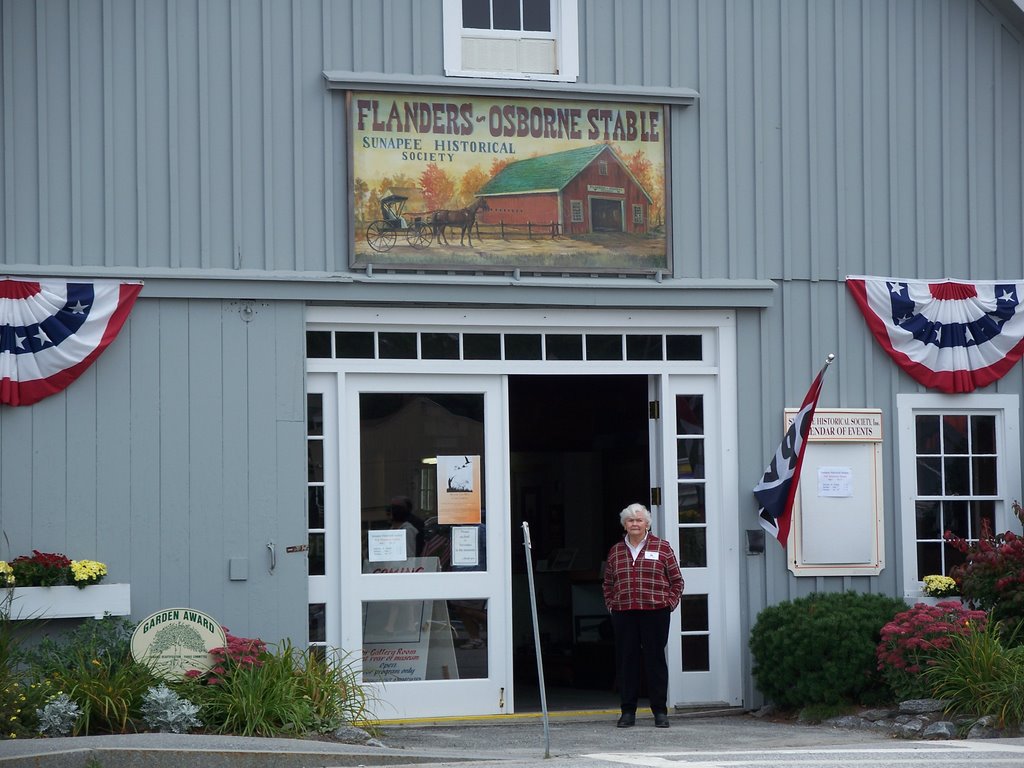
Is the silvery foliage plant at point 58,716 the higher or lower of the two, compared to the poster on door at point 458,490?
lower

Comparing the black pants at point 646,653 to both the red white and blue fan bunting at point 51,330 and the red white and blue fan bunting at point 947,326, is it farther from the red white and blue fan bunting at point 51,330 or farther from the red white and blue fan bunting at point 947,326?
the red white and blue fan bunting at point 51,330

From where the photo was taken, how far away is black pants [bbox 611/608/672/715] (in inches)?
460

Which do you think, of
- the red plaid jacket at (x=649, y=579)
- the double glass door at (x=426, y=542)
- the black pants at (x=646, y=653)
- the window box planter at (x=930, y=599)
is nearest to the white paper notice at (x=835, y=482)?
the window box planter at (x=930, y=599)

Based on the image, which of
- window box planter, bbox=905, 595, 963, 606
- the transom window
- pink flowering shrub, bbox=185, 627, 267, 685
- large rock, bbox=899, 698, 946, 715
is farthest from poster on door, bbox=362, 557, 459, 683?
window box planter, bbox=905, 595, 963, 606

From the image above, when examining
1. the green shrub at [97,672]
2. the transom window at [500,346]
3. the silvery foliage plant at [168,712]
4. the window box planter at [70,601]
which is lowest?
the silvery foliage plant at [168,712]

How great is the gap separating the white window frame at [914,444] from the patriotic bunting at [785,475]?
3.55 feet

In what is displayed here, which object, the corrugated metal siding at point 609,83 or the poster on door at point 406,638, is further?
the poster on door at point 406,638

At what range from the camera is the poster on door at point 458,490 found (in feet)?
39.8

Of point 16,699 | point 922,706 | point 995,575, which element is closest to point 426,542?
point 16,699

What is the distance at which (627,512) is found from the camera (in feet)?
38.7

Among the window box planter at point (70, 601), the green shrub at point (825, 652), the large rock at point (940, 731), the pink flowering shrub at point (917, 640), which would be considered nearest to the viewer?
the large rock at point (940, 731)

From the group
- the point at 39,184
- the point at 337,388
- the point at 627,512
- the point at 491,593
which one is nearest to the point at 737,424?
the point at 627,512

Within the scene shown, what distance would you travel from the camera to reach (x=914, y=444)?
1294 cm

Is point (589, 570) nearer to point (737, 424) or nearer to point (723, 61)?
point (737, 424)
